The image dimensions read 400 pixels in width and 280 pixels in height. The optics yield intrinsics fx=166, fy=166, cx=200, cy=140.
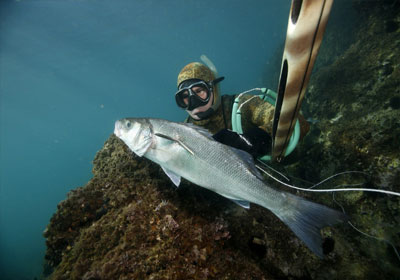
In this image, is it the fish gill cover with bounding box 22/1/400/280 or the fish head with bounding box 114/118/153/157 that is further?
the fish head with bounding box 114/118/153/157

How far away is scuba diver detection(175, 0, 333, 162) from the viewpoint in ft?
3.98

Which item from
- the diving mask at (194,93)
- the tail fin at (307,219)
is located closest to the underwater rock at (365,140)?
the tail fin at (307,219)

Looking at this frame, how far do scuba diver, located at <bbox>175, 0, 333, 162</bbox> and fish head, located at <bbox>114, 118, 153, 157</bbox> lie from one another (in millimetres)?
1239

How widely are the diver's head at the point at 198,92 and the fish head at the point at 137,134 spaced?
1.87 m

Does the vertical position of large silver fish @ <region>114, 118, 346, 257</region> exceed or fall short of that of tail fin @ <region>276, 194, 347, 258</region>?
it exceeds it

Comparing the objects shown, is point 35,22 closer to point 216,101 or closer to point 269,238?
point 216,101

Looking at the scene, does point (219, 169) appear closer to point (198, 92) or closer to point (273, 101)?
point (273, 101)

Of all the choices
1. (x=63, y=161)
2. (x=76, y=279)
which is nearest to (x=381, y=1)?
(x=76, y=279)

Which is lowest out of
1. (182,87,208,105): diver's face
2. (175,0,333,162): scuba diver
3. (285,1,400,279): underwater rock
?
(285,1,400,279): underwater rock

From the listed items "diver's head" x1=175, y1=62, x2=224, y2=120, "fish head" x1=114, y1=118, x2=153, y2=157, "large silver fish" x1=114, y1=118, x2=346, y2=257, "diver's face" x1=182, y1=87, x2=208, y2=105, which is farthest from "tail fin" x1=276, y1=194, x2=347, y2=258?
"diver's face" x1=182, y1=87, x2=208, y2=105

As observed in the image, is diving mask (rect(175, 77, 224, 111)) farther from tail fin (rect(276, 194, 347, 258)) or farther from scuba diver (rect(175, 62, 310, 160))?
tail fin (rect(276, 194, 347, 258))

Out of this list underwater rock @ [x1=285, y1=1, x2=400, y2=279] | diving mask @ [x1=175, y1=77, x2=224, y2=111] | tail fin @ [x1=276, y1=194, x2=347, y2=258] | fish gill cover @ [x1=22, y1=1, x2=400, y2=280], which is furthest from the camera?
diving mask @ [x1=175, y1=77, x2=224, y2=111]

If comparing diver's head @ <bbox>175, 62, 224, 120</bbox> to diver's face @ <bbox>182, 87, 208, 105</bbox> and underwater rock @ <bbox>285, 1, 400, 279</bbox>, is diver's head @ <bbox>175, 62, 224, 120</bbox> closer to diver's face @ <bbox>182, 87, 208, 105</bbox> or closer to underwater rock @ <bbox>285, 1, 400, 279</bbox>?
diver's face @ <bbox>182, 87, 208, 105</bbox>

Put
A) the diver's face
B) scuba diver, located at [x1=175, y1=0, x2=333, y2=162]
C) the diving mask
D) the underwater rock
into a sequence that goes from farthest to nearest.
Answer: the diver's face → the diving mask → the underwater rock → scuba diver, located at [x1=175, y1=0, x2=333, y2=162]
